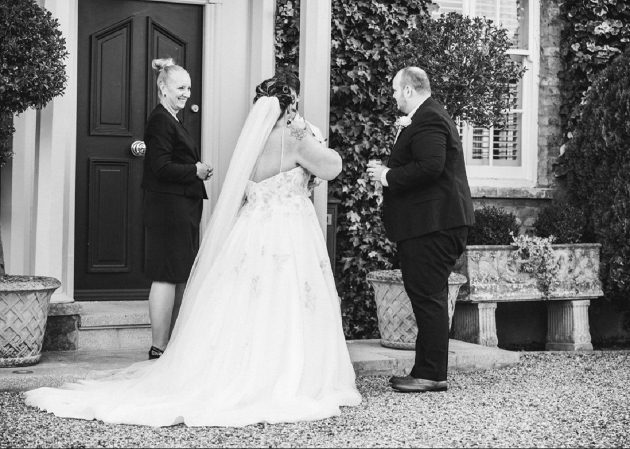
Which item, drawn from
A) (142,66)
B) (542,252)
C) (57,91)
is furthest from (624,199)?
(57,91)

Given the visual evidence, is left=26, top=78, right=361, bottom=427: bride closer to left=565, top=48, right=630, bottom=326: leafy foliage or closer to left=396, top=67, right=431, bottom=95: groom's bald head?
left=396, top=67, right=431, bottom=95: groom's bald head

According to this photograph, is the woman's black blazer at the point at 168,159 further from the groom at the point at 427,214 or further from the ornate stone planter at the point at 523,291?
the ornate stone planter at the point at 523,291

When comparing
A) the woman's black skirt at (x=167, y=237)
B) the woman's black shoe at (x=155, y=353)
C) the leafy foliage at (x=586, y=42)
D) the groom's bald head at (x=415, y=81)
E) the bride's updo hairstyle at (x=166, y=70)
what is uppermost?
the leafy foliage at (x=586, y=42)

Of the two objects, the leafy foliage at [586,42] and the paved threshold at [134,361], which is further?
the leafy foliage at [586,42]

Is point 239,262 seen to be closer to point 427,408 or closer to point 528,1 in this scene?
point 427,408

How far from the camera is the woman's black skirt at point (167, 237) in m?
5.48

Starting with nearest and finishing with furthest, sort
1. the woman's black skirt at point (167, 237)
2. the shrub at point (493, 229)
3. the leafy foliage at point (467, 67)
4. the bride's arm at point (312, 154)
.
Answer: the bride's arm at point (312, 154) → the woman's black skirt at point (167, 237) → the leafy foliage at point (467, 67) → the shrub at point (493, 229)

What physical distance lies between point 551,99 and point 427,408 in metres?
4.49

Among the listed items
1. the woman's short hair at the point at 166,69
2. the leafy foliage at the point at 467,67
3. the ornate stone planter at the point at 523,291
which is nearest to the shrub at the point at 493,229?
the ornate stone planter at the point at 523,291

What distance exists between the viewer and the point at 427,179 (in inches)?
200

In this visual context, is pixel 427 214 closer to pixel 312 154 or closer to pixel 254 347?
pixel 312 154

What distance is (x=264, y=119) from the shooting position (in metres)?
5.00

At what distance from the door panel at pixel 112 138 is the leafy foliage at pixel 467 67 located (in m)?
2.02

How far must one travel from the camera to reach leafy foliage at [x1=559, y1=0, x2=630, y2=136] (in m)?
8.30
